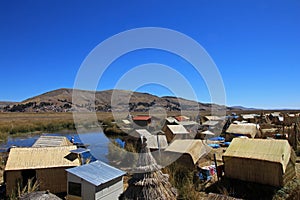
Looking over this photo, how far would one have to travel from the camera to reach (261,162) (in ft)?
41.9

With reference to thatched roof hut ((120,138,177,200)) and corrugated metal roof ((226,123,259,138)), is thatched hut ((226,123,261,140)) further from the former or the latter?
thatched roof hut ((120,138,177,200))

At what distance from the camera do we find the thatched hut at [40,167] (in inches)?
507

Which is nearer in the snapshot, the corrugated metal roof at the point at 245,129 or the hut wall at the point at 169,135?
the hut wall at the point at 169,135

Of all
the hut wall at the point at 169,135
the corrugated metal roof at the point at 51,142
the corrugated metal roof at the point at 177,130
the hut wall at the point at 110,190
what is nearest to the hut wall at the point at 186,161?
the hut wall at the point at 110,190

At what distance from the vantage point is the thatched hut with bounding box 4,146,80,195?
12875mm

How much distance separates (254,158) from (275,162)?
108cm

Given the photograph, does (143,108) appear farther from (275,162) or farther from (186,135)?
(275,162)

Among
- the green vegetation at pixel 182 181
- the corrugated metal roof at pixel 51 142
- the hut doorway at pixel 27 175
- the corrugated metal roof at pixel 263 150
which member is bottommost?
the green vegetation at pixel 182 181

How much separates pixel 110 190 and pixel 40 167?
4503 millimetres

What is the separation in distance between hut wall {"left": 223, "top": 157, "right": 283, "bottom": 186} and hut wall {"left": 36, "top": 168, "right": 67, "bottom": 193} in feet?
31.2

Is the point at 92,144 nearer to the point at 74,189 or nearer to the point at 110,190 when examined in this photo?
the point at 74,189

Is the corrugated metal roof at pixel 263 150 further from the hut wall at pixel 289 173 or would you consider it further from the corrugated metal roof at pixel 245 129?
the corrugated metal roof at pixel 245 129

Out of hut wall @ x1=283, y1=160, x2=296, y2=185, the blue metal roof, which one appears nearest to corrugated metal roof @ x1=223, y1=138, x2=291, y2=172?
hut wall @ x1=283, y1=160, x2=296, y2=185

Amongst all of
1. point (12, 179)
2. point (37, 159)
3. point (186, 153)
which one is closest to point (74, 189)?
point (37, 159)
